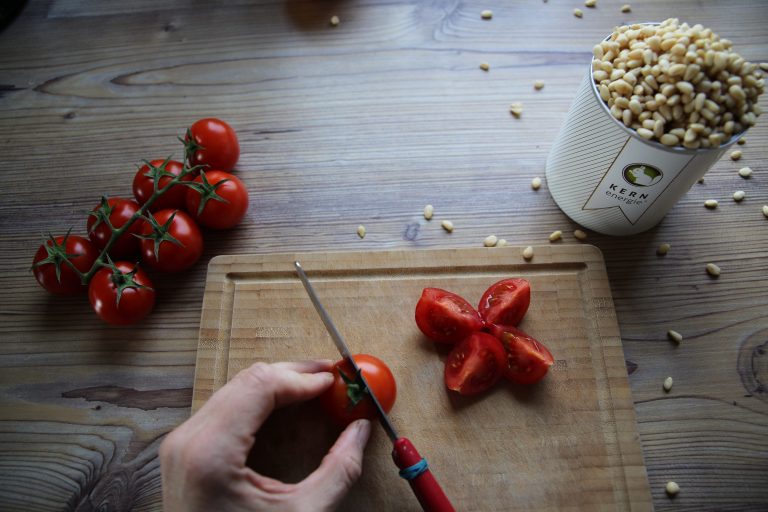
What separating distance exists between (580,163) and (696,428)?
2.04 ft

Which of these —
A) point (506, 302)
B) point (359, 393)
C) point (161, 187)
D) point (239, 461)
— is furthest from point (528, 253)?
point (161, 187)

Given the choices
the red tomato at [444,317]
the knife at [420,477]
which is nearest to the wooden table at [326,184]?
the red tomato at [444,317]

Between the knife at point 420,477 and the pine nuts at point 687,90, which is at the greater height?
the pine nuts at point 687,90

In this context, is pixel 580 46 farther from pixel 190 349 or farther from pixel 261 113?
pixel 190 349

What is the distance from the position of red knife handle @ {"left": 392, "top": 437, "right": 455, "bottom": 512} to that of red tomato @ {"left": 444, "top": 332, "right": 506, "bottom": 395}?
17 cm

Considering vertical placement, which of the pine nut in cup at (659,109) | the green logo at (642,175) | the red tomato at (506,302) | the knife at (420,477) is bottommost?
the knife at (420,477)

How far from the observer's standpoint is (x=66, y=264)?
1219 millimetres

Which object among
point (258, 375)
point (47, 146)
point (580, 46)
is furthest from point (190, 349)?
point (580, 46)

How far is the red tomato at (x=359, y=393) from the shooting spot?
1.05 meters

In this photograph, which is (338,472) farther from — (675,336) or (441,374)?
(675,336)

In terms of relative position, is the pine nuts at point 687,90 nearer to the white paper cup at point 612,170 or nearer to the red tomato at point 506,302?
the white paper cup at point 612,170

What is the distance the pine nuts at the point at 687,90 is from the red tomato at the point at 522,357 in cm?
46

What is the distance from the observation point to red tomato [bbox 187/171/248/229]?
4.10 ft

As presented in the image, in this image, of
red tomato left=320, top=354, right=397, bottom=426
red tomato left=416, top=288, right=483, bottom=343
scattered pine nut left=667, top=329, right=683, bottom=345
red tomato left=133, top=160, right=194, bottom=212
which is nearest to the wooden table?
scattered pine nut left=667, top=329, right=683, bottom=345
